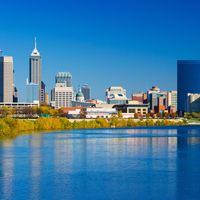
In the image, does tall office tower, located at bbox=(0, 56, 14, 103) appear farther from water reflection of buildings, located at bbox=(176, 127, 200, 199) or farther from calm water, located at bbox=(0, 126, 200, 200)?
water reflection of buildings, located at bbox=(176, 127, 200, 199)

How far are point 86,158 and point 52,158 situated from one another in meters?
2.31

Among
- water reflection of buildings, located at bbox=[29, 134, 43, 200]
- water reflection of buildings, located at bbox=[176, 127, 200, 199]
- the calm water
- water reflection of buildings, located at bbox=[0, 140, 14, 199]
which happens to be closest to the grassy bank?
water reflection of buildings, located at bbox=[29, 134, 43, 200]

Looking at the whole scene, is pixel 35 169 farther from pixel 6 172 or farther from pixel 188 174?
pixel 188 174

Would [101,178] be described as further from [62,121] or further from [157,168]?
[62,121]

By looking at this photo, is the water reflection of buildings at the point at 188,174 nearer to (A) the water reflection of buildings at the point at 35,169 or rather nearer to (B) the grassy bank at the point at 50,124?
(A) the water reflection of buildings at the point at 35,169

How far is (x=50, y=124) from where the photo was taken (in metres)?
91.2

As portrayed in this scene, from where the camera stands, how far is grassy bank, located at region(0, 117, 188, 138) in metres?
71.1

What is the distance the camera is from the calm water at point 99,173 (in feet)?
87.1

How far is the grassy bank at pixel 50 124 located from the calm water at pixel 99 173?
2420 centimetres

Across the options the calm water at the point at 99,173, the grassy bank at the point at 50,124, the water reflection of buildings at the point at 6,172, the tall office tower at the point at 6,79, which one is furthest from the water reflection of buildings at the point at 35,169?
the tall office tower at the point at 6,79

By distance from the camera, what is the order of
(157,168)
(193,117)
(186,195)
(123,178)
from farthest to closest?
(193,117)
(157,168)
(123,178)
(186,195)

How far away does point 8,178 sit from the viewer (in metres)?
30.5

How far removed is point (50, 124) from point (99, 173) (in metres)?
59.7

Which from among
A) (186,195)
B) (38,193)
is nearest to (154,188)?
(186,195)
